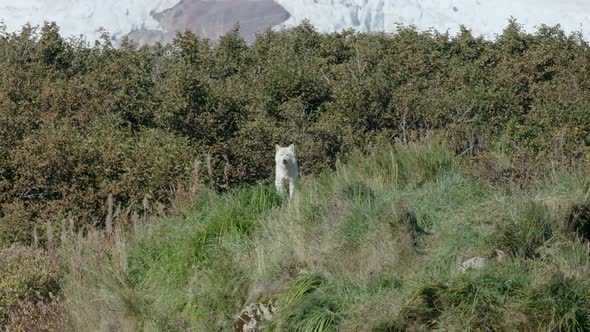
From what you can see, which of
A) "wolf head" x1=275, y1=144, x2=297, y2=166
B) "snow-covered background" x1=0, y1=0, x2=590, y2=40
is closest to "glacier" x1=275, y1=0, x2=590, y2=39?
"snow-covered background" x1=0, y1=0, x2=590, y2=40

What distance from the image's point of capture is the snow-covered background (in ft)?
173

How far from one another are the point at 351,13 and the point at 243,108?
3168 cm

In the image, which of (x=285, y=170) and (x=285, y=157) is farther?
(x=285, y=157)

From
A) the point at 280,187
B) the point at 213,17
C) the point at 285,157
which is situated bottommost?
the point at 280,187

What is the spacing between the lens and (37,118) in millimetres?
24844

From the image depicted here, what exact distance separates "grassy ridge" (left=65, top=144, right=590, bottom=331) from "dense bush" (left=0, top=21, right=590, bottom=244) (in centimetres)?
186

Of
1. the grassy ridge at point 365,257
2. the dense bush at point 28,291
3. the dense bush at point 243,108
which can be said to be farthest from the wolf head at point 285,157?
the dense bush at point 28,291

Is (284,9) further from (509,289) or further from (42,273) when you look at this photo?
(509,289)

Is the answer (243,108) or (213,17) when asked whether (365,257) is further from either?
(213,17)

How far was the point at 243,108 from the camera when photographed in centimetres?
2639

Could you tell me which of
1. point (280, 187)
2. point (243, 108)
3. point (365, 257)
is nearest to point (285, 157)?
point (280, 187)

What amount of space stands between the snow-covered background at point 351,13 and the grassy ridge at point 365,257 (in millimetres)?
40223

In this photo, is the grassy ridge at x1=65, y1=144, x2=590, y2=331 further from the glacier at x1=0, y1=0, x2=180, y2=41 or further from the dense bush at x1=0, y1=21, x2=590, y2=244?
the glacier at x1=0, y1=0, x2=180, y2=41

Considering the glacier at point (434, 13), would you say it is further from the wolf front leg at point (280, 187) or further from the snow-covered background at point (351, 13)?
the wolf front leg at point (280, 187)
